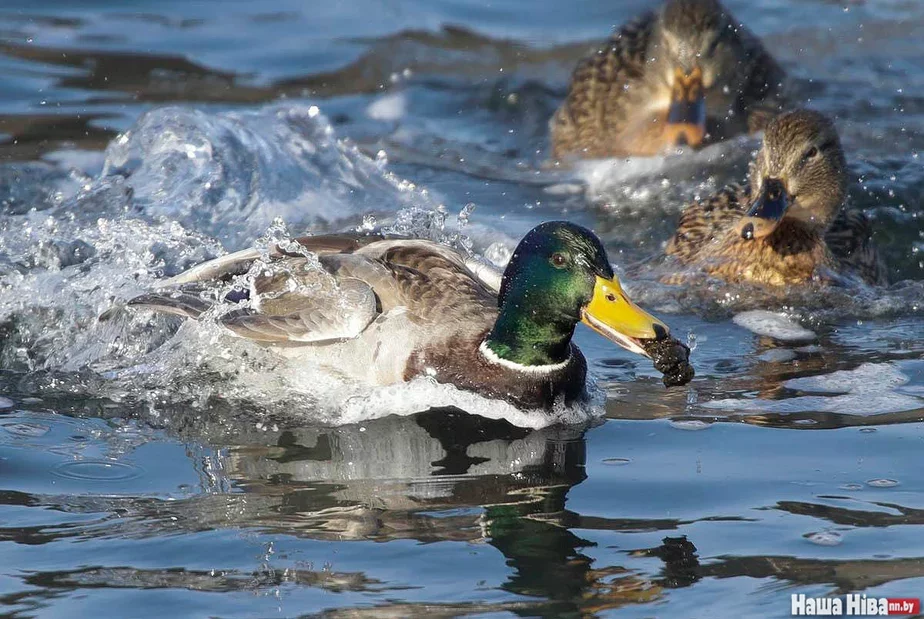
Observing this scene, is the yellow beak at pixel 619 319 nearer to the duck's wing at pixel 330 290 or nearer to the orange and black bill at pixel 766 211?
the duck's wing at pixel 330 290

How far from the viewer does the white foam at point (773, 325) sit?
6953mm

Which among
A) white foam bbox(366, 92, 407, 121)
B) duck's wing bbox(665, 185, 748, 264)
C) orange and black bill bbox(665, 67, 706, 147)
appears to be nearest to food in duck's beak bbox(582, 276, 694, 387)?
duck's wing bbox(665, 185, 748, 264)

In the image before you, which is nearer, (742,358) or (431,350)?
(431,350)

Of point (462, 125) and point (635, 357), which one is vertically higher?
point (462, 125)

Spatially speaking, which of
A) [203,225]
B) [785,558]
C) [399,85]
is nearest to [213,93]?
[399,85]

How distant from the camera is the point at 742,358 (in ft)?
21.8

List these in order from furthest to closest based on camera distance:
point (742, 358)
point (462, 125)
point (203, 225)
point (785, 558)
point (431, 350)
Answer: point (462, 125) < point (203, 225) < point (742, 358) < point (431, 350) < point (785, 558)

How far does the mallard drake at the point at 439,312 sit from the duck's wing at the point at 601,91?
3.89 meters

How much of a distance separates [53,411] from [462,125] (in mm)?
5698

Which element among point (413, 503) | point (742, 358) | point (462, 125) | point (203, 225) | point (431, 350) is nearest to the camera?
point (413, 503)

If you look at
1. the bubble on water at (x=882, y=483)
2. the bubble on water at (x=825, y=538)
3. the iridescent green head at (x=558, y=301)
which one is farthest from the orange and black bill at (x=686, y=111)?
the bubble on water at (x=825, y=538)

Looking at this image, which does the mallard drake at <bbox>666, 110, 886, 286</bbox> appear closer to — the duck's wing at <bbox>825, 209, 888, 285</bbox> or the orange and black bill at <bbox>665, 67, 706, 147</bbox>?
the duck's wing at <bbox>825, 209, 888, 285</bbox>

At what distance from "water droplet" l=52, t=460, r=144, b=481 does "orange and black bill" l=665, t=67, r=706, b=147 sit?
508 centimetres

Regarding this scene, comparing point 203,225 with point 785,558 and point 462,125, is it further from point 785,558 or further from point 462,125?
point 785,558
